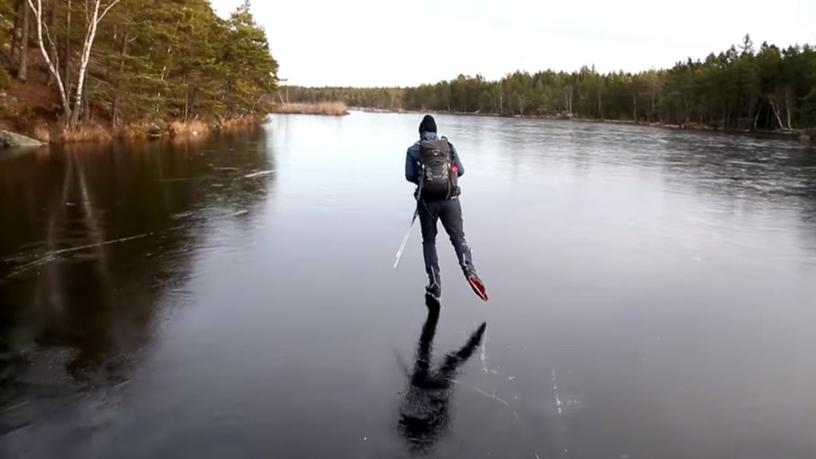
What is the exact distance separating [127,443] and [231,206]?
7.85 m

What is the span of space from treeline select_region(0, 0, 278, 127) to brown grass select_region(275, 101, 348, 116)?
39.7 metres

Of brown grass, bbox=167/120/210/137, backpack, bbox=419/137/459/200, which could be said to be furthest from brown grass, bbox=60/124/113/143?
backpack, bbox=419/137/459/200

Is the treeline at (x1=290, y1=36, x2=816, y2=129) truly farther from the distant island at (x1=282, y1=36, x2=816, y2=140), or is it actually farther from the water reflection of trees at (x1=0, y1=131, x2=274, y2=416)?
the water reflection of trees at (x1=0, y1=131, x2=274, y2=416)

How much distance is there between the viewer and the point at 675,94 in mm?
75188

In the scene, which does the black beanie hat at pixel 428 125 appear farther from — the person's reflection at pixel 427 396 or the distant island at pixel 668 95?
the distant island at pixel 668 95

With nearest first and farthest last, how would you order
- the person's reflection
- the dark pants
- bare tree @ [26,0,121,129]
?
the person's reflection, the dark pants, bare tree @ [26,0,121,129]

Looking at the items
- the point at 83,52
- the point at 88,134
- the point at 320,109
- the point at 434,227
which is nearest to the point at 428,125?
the point at 434,227

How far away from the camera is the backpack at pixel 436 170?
5.58 m

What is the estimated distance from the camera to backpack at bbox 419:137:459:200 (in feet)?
18.3

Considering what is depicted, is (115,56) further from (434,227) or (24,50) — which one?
(434,227)

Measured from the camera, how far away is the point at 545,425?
11.5 ft

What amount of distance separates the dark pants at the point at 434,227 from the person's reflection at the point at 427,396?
0.92 meters

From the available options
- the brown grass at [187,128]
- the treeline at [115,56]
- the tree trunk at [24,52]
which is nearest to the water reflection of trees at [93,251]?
the treeline at [115,56]

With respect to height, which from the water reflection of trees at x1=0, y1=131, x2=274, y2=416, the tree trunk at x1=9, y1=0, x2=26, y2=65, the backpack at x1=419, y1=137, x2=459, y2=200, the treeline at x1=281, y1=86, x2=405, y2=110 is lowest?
the water reflection of trees at x1=0, y1=131, x2=274, y2=416
